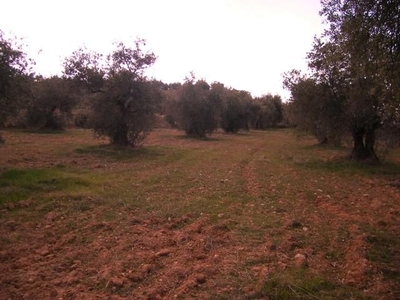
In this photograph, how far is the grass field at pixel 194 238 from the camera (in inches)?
199

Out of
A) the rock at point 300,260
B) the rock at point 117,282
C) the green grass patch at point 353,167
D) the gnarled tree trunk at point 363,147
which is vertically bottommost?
the rock at point 117,282

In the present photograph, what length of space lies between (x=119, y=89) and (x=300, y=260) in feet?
68.1

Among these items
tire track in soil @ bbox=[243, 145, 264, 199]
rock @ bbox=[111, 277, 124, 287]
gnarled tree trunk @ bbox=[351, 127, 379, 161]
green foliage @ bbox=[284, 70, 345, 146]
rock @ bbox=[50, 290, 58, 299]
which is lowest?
rock @ bbox=[50, 290, 58, 299]

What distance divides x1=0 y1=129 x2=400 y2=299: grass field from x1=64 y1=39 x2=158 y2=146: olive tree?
1173 cm

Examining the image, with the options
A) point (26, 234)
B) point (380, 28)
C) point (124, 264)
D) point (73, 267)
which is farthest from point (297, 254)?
point (26, 234)

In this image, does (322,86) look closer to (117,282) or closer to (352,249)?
(352,249)

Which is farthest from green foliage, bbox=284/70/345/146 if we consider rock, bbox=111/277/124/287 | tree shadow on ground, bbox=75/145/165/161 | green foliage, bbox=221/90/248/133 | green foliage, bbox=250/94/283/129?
green foliage, bbox=250/94/283/129

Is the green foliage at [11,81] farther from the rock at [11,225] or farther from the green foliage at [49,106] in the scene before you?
the green foliage at [49,106]

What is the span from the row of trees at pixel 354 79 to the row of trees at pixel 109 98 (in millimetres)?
10742

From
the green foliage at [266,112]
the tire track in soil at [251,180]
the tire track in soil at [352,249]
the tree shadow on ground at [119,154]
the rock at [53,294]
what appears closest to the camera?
the rock at [53,294]

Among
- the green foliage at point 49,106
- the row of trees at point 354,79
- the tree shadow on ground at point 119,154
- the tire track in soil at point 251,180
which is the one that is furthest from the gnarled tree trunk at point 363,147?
the green foliage at point 49,106

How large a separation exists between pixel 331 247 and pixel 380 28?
4.50 metres

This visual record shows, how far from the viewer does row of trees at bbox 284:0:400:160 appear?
22.0ft

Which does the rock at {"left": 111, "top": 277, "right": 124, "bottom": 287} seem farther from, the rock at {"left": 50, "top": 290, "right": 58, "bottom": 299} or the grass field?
the rock at {"left": 50, "top": 290, "right": 58, "bottom": 299}
